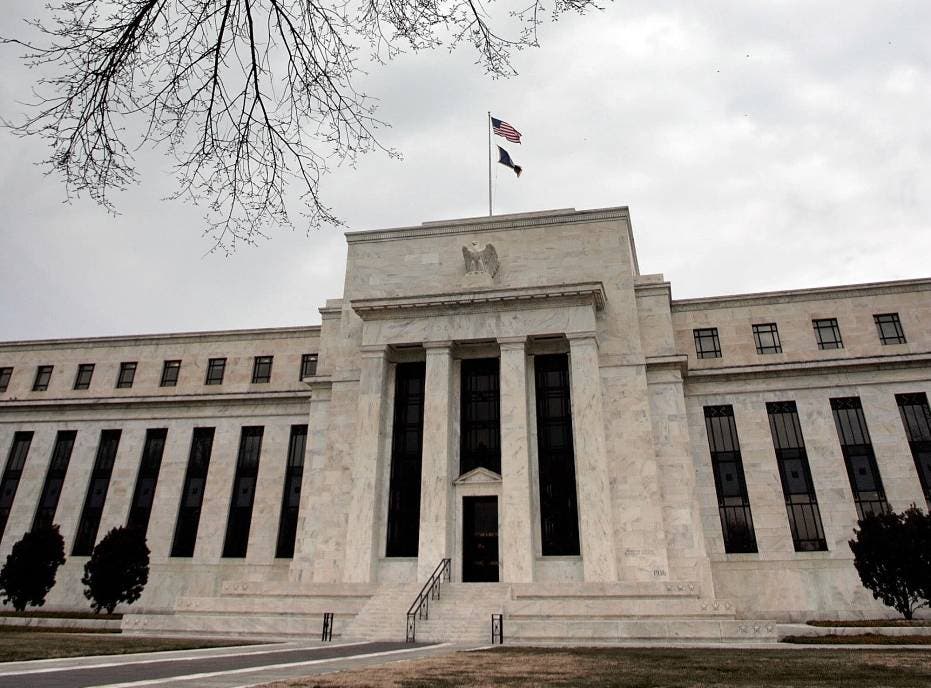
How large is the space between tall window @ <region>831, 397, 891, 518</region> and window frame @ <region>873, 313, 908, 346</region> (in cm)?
412

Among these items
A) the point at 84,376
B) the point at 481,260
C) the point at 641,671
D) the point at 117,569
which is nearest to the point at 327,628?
the point at 641,671

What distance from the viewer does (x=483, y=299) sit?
33125 mm

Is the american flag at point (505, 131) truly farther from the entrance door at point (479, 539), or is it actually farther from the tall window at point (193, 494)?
the tall window at point (193, 494)

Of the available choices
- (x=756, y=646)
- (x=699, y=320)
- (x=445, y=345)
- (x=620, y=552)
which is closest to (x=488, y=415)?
(x=445, y=345)

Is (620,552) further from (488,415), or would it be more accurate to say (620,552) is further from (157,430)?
(157,430)

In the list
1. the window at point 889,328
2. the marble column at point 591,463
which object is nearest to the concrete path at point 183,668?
the marble column at point 591,463

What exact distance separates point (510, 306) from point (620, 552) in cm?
1350

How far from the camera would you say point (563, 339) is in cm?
3319

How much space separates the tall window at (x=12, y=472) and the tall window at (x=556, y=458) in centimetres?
3461

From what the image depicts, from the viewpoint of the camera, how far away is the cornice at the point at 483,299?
106 feet

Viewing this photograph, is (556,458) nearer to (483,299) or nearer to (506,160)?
(483,299)

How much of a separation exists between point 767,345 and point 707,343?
10.6 feet

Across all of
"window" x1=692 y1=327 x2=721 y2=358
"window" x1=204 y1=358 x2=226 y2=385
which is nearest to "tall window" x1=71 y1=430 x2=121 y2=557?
"window" x1=204 y1=358 x2=226 y2=385

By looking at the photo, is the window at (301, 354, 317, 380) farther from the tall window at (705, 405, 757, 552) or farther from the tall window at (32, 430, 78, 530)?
the tall window at (705, 405, 757, 552)
